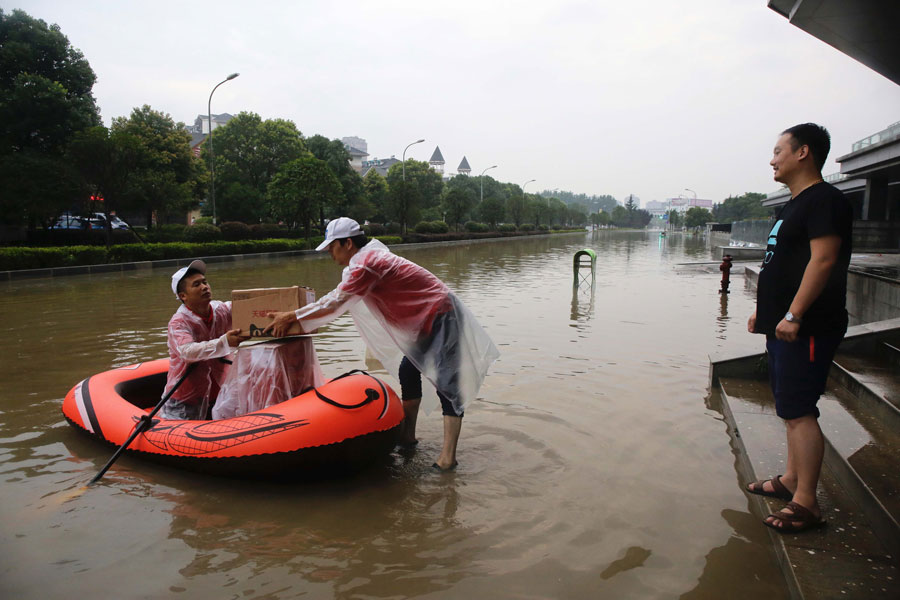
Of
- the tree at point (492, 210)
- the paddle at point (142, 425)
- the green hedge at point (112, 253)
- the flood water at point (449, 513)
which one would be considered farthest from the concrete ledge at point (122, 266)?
the tree at point (492, 210)

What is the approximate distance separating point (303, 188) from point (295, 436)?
1099 inches

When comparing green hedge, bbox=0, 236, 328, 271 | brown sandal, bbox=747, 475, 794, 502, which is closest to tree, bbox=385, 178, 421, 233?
green hedge, bbox=0, 236, 328, 271

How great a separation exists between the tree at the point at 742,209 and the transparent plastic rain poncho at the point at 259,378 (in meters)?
98.2

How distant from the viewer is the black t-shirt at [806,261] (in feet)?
8.67

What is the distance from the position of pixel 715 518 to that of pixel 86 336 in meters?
8.14

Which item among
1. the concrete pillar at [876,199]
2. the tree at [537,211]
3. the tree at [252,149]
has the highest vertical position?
the tree at [252,149]

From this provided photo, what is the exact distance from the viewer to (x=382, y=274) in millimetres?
3695

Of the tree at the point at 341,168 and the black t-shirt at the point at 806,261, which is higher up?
the tree at the point at 341,168

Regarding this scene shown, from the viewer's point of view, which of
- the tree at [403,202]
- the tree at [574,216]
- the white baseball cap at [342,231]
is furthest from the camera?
the tree at [574,216]

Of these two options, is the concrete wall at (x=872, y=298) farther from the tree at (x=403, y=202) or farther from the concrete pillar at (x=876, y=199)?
the tree at (x=403, y=202)

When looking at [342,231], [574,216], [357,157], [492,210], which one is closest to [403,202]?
[492,210]

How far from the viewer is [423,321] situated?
3.79 m

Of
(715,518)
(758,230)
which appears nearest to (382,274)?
(715,518)

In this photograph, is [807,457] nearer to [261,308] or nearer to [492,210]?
[261,308]
